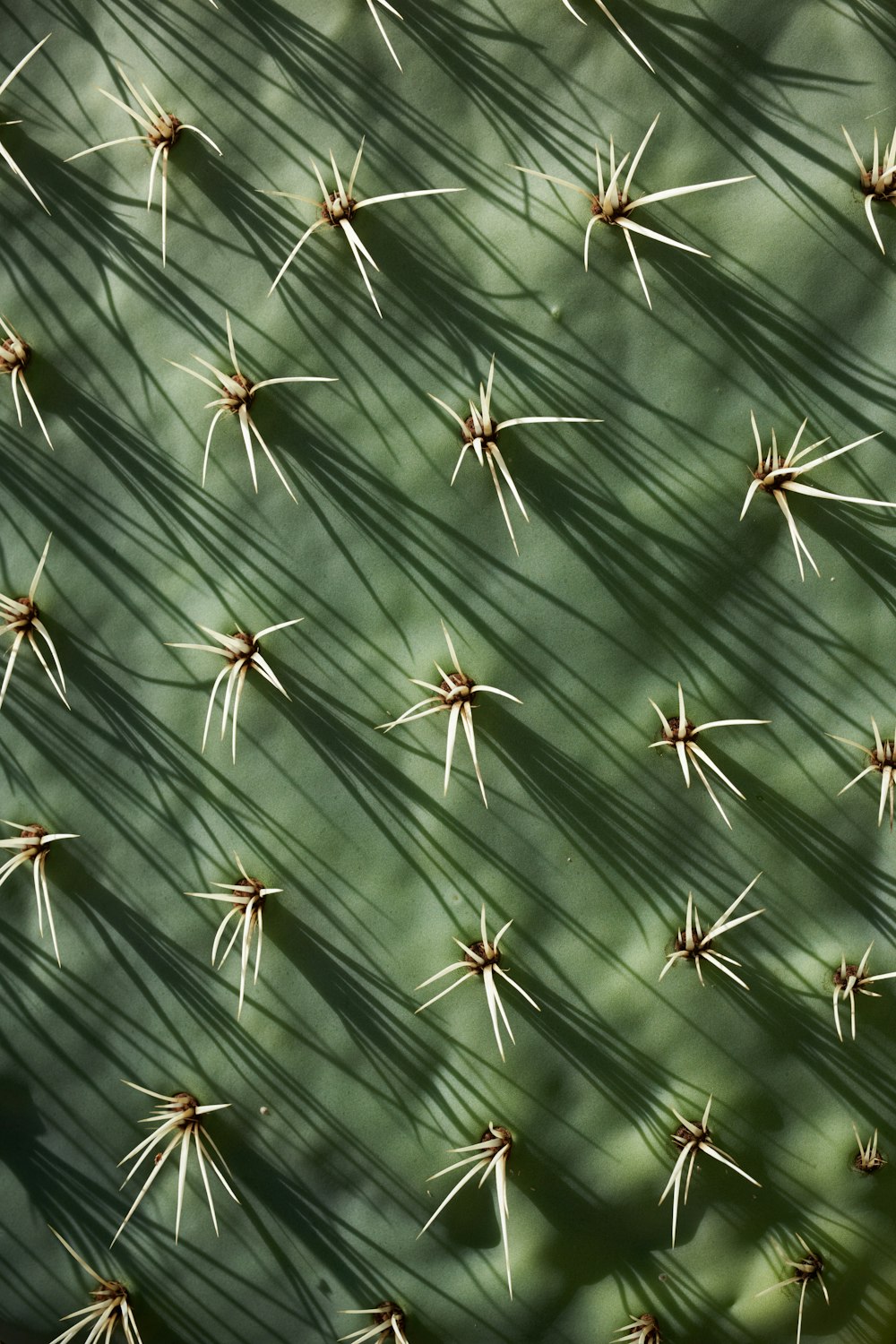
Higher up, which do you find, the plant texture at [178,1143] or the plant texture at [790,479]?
the plant texture at [790,479]

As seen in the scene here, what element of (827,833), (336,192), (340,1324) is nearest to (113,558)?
(336,192)

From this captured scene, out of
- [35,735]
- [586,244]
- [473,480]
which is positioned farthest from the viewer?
[35,735]

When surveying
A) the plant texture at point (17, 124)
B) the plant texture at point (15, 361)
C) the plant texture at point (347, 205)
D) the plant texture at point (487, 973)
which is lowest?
the plant texture at point (487, 973)

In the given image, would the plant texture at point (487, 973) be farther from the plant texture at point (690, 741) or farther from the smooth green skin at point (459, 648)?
the plant texture at point (690, 741)

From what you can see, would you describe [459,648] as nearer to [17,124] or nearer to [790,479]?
[790,479]

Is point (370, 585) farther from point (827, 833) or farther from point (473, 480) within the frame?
point (827, 833)

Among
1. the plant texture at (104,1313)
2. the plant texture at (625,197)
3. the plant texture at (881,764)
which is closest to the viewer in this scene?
the plant texture at (625,197)

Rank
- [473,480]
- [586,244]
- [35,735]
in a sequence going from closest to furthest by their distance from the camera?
[586,244], [473,480], [35,735]

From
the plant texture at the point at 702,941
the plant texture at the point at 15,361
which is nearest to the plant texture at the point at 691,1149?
the plant texture at the point at 702,941
